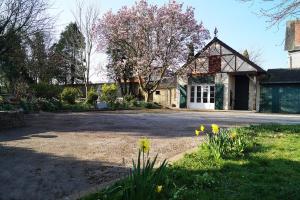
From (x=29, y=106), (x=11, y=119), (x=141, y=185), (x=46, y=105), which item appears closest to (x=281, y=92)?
(x=46, y=105)

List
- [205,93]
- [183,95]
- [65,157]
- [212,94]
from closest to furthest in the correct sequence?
[65,157], [212,94], [205,93], [183,95]

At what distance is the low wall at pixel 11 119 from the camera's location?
1080cm

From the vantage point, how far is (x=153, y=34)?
28891 mm

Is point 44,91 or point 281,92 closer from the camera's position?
point 44,91

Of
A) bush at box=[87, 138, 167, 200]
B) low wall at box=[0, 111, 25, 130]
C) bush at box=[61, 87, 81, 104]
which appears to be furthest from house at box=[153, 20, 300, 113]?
bush at box=[87, 138, 167, 200]

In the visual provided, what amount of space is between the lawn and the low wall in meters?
7.09

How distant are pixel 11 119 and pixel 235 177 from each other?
8.50m

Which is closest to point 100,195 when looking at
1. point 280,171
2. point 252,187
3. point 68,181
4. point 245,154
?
point 68,181

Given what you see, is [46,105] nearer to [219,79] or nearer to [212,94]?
[212,94]

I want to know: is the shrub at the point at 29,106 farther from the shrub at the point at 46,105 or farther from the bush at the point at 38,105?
the shrub at the point at 46,105

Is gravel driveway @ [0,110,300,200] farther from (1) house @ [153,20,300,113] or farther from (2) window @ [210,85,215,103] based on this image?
(2) window @ [210,85,215,103]

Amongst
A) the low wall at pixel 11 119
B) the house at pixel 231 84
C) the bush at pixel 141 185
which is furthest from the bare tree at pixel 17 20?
the house at pixel 231 84

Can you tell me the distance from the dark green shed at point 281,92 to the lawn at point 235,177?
838 inches

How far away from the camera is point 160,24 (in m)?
28.3
